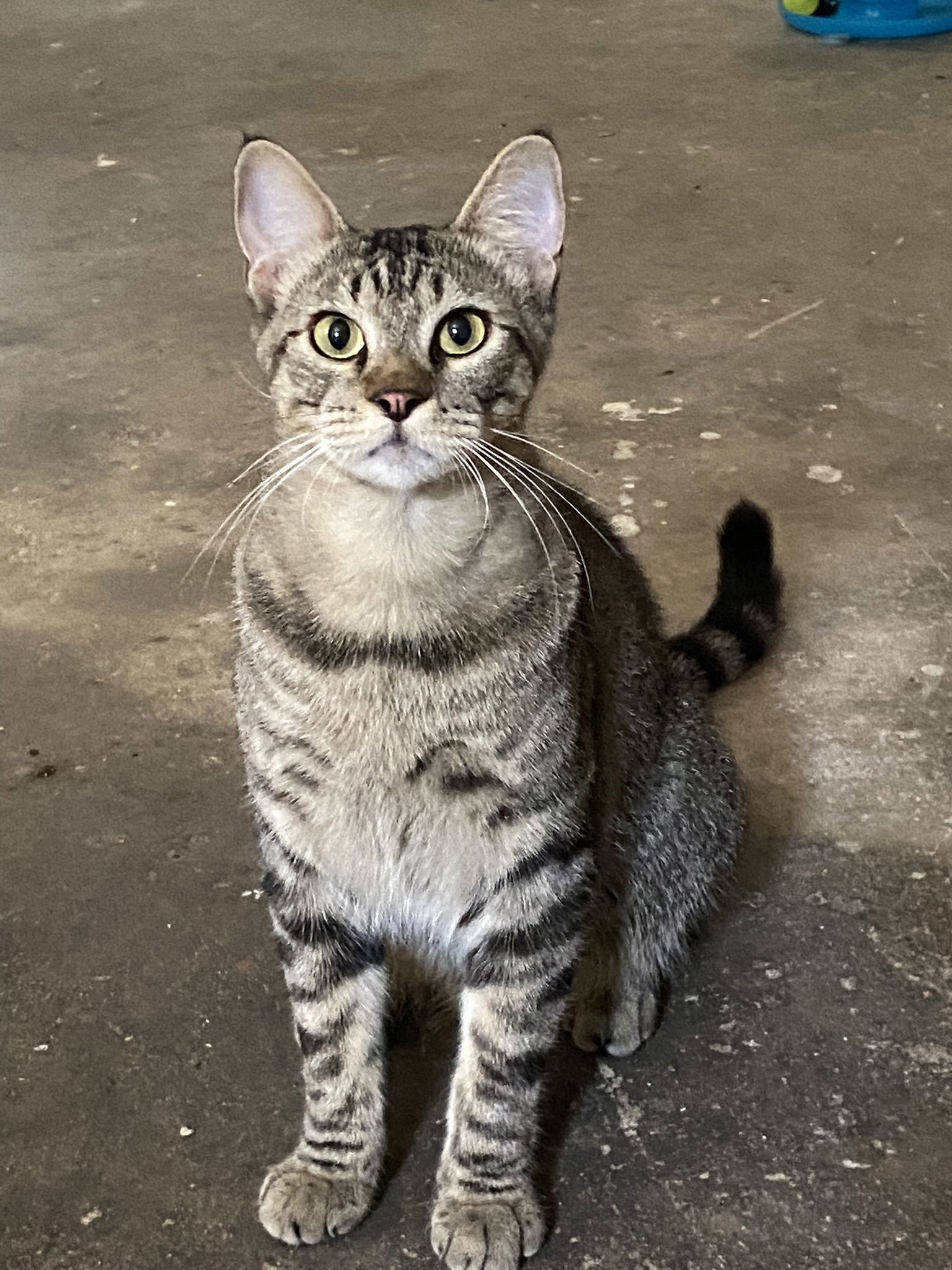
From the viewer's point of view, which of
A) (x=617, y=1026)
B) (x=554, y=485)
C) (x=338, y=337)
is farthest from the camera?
(x=617, y=1026)

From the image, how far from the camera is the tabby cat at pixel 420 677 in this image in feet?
6.04

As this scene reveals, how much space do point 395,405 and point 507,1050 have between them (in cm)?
81

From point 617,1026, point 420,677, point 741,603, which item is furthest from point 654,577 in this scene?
point 420,677

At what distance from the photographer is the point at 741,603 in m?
2.80

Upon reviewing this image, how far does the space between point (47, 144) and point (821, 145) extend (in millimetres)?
2830

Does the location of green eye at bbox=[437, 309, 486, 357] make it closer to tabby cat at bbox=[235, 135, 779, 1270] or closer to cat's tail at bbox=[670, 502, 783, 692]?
tabby cat at bbox=[235, 135, 779, 1270]

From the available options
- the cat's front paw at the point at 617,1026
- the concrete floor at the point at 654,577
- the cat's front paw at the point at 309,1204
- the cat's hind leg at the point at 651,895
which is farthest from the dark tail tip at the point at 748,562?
the cat's front paw at the point at 309,1204

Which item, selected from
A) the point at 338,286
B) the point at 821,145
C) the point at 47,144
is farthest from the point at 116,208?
the point at 338,286

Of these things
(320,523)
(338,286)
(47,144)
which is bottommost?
(47,144)

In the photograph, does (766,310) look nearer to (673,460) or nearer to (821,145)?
(673,460)

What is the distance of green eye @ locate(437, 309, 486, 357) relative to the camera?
184 centimetres

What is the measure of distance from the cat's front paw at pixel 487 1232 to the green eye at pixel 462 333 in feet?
3.46

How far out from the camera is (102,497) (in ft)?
12.0

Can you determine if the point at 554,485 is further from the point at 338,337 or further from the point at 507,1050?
the point at 507,1050
